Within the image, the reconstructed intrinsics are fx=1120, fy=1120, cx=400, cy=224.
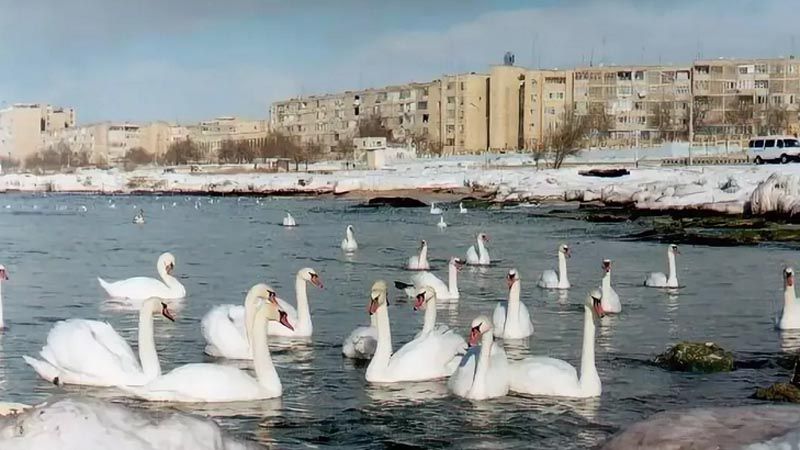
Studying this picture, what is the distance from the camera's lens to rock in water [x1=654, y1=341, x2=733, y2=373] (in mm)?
11922

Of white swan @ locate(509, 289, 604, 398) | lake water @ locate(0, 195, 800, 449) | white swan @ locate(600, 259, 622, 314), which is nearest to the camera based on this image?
lake water @ locate(0, 195, 800, 449)

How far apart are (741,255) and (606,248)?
14.2 ft

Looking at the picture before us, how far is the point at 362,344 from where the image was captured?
12.6 meters

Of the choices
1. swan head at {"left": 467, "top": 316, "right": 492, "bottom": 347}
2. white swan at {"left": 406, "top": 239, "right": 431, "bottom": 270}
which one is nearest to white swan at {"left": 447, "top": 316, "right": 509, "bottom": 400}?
swan head at {"left": 467, "top": 316, "right": 492, "bottom": 347}

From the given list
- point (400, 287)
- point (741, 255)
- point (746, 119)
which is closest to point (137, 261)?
point (400, 287)

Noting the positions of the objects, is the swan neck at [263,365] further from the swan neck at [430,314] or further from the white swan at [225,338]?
the swan neck at [430,314]

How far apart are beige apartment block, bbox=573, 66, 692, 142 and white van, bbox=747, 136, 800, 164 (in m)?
71.7

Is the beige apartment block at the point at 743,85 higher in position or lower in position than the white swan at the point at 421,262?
higher

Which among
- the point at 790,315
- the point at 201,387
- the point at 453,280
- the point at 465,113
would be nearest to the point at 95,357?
the point at 201,387

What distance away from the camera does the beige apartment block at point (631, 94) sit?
142 meters

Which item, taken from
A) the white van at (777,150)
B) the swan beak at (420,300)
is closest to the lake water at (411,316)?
the swan beak at (420,300)

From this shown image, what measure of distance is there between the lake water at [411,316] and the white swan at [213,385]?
161 mm

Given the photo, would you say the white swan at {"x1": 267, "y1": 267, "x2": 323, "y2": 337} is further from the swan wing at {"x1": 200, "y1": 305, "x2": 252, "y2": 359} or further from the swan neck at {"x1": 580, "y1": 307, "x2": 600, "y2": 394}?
the swan neck at {"x1": 580, "y1": 307, "x2": 600, "y2": 394}

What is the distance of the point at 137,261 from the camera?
89.2 feet
